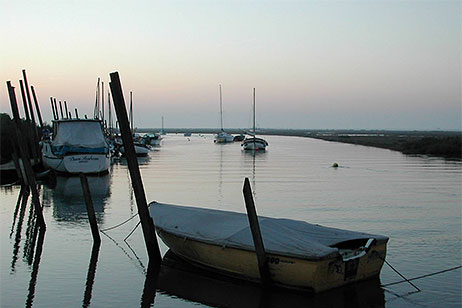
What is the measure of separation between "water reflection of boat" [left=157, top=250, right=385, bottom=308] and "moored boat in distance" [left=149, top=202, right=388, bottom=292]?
17 centimetres

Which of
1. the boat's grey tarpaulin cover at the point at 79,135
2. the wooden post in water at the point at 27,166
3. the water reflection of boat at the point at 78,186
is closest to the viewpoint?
the wooden post in water at the point at 27,166

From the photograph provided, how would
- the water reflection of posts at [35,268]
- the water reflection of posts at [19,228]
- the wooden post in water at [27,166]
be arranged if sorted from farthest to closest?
the wooden post in water at [27,166] < the water reflection of posts at [19,228] < the water reflection of posts at [35,268]

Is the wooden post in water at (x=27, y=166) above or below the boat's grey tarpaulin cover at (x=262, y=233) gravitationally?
above

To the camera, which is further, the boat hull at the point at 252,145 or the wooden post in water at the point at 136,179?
the boat hull at the point at 252,145

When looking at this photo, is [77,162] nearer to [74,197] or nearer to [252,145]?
[74,197]

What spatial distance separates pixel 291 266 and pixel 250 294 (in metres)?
1.06

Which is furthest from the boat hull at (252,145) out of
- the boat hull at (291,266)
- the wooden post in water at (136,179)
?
the boat hull at (291,266)

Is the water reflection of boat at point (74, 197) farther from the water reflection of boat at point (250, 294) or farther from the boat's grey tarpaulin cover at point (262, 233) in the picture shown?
the water reflection of boat at point (250, 294)

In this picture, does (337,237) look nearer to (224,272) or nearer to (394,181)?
(224,272)

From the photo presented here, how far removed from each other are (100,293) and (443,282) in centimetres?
729

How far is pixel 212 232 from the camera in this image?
42.3 feet

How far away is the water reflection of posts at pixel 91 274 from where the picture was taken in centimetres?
1121

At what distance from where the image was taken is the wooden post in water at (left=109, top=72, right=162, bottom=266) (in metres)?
13.6

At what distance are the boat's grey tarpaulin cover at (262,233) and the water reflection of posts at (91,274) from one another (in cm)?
174
